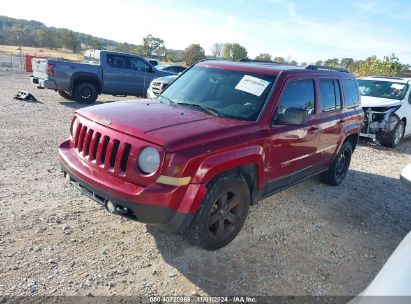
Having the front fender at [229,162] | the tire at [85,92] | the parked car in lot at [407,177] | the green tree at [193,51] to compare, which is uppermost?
the green tree at [193,51]

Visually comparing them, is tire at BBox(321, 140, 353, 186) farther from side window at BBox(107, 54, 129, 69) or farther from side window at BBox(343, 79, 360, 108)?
side window at BBox(107, 54, 129, 69)

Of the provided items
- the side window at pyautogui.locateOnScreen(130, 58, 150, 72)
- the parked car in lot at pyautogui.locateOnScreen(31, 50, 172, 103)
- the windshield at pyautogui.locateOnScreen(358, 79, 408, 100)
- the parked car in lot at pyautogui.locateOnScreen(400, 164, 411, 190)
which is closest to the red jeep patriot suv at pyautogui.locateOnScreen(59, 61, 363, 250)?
the parked car in lot at pyautogui.locateOnScreen(400, 164, 411, 190)

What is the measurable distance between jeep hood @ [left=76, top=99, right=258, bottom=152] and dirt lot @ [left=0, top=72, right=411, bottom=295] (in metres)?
1.24

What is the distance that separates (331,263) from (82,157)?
284cm

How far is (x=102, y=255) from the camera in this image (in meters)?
3.41

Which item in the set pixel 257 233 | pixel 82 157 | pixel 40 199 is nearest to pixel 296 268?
pixel 257 233

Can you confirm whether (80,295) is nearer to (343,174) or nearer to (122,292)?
(122,292)

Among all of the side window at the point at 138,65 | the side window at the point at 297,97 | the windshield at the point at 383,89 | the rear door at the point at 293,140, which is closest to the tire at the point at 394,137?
the windshield at the point at 383,89

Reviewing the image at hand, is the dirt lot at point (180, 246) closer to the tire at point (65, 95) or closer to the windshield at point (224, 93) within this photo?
the windshield at point (224, 93)

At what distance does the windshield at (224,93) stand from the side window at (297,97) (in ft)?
0.72

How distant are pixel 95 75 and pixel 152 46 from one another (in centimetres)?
5751

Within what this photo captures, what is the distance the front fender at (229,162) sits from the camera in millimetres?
3088

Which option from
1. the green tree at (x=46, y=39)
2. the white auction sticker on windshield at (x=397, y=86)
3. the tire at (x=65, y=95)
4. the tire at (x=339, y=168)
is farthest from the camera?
the green tree at (x=46, y=39)

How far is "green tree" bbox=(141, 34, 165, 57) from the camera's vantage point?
6525 centimetres
